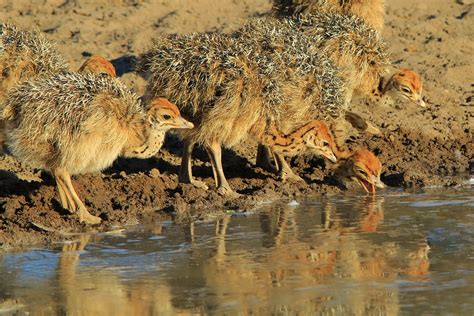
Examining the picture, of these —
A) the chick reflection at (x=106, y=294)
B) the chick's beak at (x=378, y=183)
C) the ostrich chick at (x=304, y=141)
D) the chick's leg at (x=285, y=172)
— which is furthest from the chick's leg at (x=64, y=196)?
the chick's beak at (x=378, y=183)

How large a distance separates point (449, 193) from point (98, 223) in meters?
3.30

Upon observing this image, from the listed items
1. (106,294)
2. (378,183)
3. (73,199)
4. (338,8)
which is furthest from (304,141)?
(106,294)

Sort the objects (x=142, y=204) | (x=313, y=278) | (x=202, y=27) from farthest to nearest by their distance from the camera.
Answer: (x=202, y=27), (x=142, y=204), (x=313, y=278)

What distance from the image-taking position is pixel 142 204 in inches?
383

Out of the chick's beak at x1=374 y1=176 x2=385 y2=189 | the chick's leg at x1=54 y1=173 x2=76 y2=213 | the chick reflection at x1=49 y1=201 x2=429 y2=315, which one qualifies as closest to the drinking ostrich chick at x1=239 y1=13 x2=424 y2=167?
the chick's beak at x1=374 y1=176 x2=385 y2=189

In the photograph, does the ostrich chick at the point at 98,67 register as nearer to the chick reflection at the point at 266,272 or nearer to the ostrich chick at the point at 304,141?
the ostrich chick at the point at 304,141

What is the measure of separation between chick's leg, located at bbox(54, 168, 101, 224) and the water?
0.36 m

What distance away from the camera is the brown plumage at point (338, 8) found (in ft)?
40.1

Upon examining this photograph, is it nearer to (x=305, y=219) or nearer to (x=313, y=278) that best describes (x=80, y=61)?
(x=305, y=219)

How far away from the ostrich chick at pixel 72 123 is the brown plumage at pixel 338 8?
3248mm

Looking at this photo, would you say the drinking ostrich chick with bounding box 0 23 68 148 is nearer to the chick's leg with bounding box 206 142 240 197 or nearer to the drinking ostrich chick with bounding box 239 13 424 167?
the chick's leg with bounding box 206 142 240 197

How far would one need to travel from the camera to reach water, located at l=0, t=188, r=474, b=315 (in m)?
6.84

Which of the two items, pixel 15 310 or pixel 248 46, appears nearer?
pixel 15 310

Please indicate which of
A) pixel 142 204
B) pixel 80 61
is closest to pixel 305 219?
pixel 142 204
